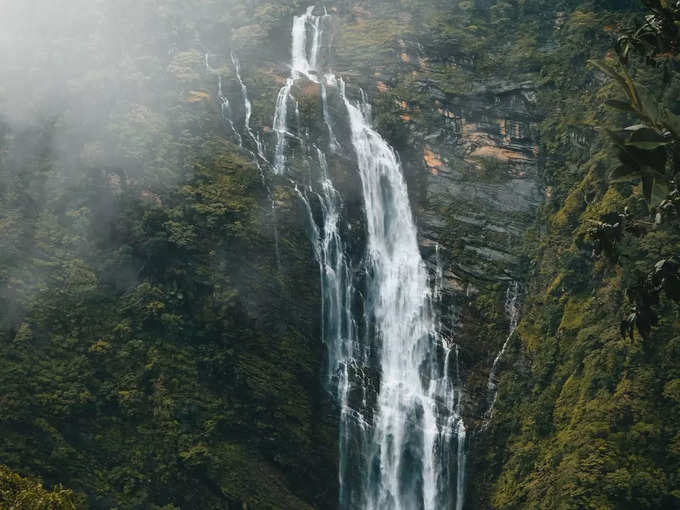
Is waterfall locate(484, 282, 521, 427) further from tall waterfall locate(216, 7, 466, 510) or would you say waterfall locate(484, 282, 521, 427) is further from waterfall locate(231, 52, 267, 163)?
waterfall locate(231, 52, 267, 163)

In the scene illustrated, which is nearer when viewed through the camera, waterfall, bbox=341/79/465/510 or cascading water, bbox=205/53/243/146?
waterfall, bbox=341/79/465/510

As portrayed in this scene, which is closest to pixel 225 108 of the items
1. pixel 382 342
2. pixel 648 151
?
pixel 382 342

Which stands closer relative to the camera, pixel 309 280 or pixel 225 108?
pixel 309 280

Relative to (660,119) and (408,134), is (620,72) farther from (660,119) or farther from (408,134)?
(408,134)

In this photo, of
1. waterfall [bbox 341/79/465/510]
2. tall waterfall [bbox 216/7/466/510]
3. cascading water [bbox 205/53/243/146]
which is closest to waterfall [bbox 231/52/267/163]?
tall waterfall [bbox 216/7/466/510]

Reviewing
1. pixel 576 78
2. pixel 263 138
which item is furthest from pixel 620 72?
→ pixel 576 78

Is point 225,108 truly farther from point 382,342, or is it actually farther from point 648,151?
point 648,151
